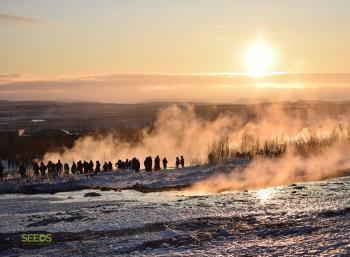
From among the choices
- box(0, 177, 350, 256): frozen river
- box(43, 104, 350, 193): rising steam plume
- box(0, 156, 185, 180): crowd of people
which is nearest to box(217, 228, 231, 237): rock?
box(0, 177, 350, 256): frozen river

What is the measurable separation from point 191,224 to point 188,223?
173 mm

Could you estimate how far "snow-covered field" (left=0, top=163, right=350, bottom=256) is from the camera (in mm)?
15383

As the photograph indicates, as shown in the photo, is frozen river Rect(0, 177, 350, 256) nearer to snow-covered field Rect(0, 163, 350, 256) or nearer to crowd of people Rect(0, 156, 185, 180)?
snow-covered field Rect(0, 163, 350, 256)

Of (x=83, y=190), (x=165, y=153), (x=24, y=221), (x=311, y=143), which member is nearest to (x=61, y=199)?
(x=83, y=190)

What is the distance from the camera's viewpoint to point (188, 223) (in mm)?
18703

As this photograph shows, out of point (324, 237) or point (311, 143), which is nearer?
point (324, 237)

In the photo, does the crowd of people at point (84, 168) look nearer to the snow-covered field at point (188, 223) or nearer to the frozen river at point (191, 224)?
the snow-covered field at point (188, 223)

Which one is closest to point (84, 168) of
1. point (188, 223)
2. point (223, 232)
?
point (188, 223)

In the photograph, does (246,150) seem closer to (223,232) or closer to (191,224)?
(191,224)

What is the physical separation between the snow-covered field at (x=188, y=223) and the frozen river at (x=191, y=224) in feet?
0.09

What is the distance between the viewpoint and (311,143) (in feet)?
145

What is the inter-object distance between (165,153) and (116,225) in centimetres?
4237

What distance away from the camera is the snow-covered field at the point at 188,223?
606 inches

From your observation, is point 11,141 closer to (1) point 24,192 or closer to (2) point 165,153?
(2) point 165,153
